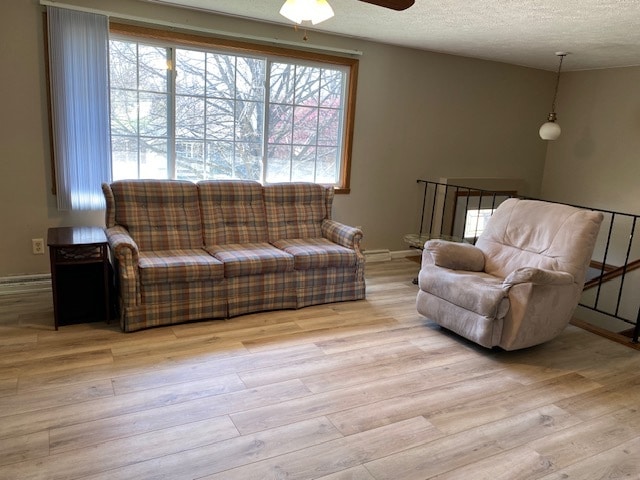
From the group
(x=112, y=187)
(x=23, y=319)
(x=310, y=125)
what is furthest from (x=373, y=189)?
(x=23, y=319)

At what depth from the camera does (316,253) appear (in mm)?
3648

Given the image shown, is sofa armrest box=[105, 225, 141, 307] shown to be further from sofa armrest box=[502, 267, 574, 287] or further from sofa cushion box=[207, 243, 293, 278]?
sofa armrest box=[502, 267, 574, 287]

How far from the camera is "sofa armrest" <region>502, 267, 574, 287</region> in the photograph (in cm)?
283

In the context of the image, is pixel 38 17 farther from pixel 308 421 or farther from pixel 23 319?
pixel 308 421

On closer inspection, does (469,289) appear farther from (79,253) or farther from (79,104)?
(79,104)

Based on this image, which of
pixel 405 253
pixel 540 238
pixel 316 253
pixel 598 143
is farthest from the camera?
pixel 598 143

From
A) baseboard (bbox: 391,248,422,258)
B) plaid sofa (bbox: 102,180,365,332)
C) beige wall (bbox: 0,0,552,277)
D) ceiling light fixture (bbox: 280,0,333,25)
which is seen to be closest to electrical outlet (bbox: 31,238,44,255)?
beige wall (bbox: 0,0,552,277)

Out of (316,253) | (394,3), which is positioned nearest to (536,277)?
(316,253)

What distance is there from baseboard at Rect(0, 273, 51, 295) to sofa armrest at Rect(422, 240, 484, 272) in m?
2.94

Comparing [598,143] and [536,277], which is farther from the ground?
[598,143]

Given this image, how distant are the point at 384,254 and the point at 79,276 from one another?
307 centimetres

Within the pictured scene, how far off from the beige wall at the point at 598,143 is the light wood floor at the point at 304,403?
2876 mm

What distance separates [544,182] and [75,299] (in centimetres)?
568

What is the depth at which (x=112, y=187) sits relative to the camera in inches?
136
